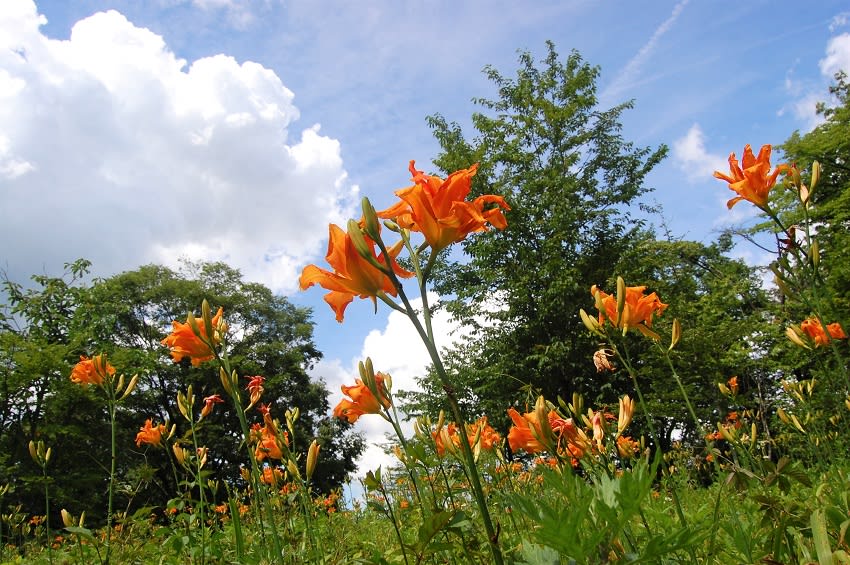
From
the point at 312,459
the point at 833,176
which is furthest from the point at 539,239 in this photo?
the point at 312,459

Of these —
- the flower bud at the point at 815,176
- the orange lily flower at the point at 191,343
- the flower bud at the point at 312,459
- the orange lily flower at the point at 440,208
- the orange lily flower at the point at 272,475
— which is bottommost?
the flower bud at the point at 312,459

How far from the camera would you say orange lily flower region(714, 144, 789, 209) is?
222 cm

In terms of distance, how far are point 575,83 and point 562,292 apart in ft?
27.2

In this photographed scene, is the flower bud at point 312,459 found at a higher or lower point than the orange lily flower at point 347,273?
lower

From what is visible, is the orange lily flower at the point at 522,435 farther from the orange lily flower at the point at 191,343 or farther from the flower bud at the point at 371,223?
the orange lily flower at the point at 191,343

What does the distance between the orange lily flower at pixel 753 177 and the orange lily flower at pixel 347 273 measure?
1.85 meters

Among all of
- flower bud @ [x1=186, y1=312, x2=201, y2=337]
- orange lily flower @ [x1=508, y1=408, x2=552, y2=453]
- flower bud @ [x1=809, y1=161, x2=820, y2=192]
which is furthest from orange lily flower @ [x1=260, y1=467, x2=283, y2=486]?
flower bud @ [x1=809, y1=161, x2=820, y2=192]

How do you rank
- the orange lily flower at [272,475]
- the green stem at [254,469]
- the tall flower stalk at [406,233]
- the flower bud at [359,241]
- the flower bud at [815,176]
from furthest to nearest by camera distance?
the orange lily flower at [272,475] → the flower bud at [815,176] → the green stem at [254,469] → the tall flower stalk at [406,233] → the flower bud at [359,241]

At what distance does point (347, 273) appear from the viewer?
1133 millimetres

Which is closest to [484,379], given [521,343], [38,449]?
[521,343]

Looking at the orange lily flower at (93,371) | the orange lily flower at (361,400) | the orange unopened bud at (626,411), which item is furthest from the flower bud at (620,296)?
the orange lily flower at (93,371)

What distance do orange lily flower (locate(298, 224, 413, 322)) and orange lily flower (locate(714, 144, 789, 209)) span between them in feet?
6.06

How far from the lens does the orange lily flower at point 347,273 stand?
1.11 m

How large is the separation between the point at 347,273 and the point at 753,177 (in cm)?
201
